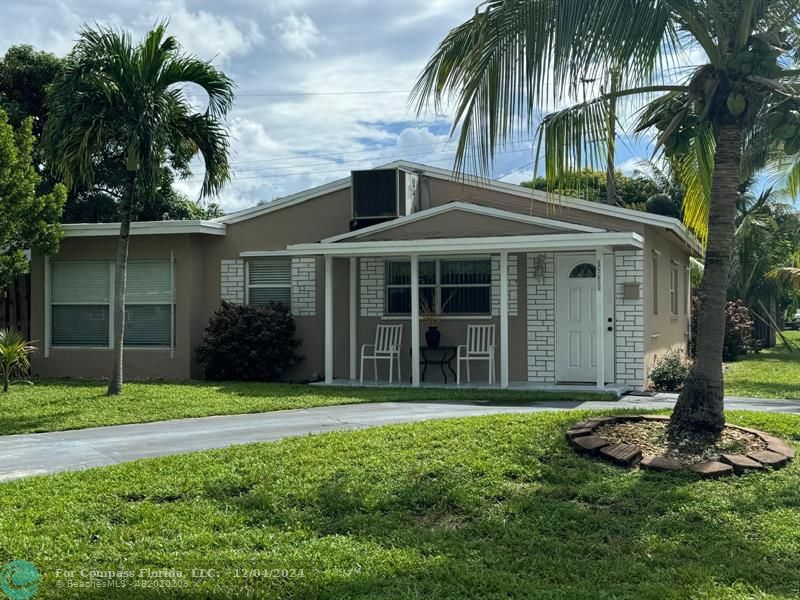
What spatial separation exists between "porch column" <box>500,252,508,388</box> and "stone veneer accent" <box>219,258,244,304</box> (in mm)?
5617

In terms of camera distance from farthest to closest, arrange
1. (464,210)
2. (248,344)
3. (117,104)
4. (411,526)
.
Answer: (248,344) < (464,210) < (117,104) < (411,526)

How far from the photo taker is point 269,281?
15.9m

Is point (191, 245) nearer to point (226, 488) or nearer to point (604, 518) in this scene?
point (226, 488)

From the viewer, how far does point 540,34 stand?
641 centimetres

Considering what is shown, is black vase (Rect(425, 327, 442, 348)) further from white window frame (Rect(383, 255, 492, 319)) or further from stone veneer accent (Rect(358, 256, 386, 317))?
stone veneer accent (Rect(358, 256, 386, 317))

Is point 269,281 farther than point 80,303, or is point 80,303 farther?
point 80,303

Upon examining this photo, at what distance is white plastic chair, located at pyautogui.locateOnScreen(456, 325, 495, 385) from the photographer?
14055mm

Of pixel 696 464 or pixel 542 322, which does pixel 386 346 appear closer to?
pixel 542 322

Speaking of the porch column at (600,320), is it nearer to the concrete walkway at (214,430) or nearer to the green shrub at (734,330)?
the concrete walkway at (214,430)

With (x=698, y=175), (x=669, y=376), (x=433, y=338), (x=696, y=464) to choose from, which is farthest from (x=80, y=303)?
(x=696, y=464)

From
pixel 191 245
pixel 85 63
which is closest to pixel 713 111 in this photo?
pixel 85 63

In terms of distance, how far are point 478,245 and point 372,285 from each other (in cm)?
285

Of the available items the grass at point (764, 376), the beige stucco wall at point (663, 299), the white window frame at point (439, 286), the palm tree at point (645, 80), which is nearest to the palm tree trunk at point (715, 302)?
the palm tree at point (645, 80)

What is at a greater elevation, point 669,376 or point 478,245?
point 478,245
